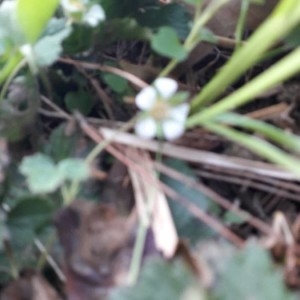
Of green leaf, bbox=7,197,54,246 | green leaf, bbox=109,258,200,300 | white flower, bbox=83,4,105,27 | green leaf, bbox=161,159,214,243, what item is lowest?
green leaf, bbox=161,159,214,243

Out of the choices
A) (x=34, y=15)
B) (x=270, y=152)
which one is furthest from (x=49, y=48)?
(x=270, y=152)

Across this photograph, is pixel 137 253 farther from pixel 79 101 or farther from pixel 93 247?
pixel 79 101

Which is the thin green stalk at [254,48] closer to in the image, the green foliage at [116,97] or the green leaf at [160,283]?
the green foliage at [116,97]

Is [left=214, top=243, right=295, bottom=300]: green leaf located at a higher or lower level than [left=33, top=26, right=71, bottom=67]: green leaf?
lower

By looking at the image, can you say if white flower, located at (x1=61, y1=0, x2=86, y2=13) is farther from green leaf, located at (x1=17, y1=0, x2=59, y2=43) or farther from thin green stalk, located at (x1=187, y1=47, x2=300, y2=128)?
thin green stalk, located at (x1=187, y1=47, x2=300, y2=128)

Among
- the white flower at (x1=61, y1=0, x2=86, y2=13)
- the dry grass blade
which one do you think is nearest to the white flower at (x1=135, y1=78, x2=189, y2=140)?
the dry grass blade

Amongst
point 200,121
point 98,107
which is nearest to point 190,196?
point 200,121
